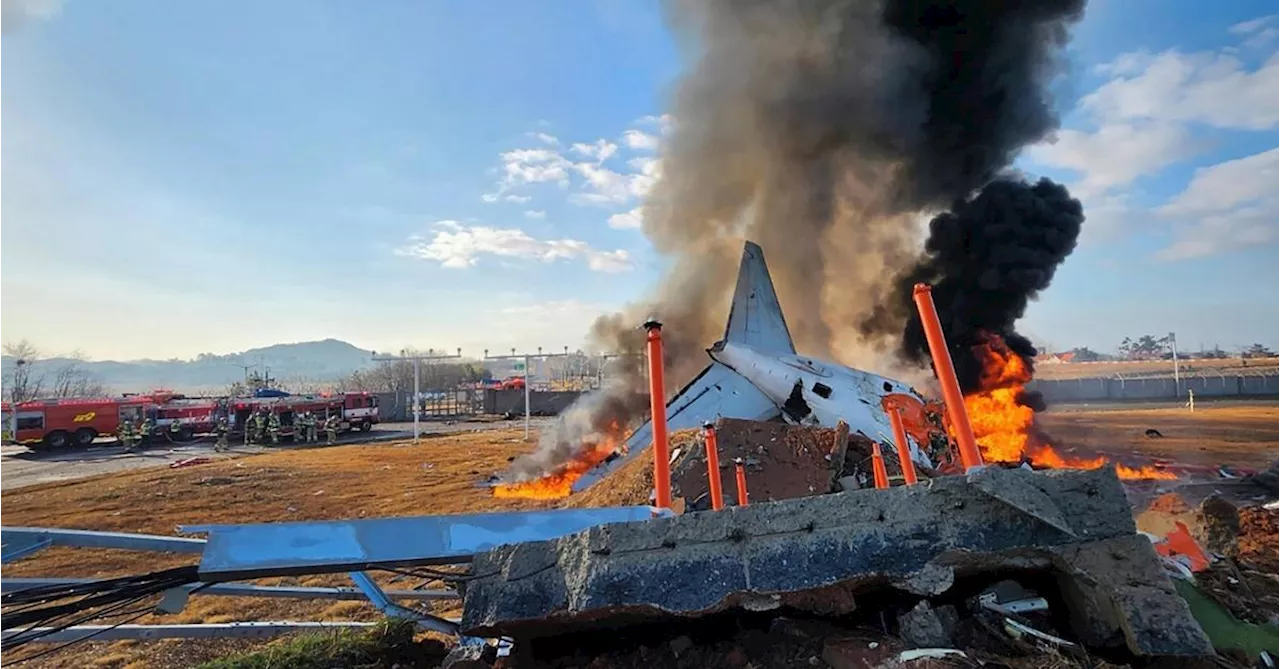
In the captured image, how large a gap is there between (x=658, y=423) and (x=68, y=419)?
36.0m

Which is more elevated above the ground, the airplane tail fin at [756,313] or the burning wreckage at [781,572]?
the airplane tail fin at [756,313]

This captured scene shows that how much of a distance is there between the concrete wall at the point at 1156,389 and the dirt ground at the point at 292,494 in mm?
16677

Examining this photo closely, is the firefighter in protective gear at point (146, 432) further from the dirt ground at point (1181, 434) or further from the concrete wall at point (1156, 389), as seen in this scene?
the concrete wall at point (1156, 389)

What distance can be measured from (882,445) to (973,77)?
1180 cm

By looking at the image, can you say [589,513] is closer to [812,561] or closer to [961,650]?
[812,561]

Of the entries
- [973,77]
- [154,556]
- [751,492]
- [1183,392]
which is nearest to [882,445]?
[751,492]

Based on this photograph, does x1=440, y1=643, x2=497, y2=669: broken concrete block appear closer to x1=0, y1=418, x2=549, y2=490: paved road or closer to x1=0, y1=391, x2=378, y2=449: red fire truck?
x1=0, y1=418, x2=549, y2=490: paved road

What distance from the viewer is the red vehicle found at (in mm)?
28672

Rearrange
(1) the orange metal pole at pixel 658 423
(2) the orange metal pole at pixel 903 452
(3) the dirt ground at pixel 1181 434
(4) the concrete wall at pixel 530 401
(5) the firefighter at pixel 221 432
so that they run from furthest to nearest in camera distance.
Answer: (4) the concrete wall at pixel 530 401
(5) the firefighter at pixel 221 432
(3) the dirt ground at pixel 1181 434
(2) the orange metal pole at pixel 903 452
(1) the orange metal pole at pixel 658 423

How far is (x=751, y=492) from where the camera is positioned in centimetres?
919

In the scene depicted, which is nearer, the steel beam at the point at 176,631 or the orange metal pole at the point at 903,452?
the steel beam at the point at 176,631

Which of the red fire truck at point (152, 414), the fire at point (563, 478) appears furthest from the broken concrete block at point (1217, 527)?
the red fire truck at point (152, 414)

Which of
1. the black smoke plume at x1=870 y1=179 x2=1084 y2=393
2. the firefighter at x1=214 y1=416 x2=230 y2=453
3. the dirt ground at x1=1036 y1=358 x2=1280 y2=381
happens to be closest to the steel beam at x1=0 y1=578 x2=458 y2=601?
the black smoke plume at x1=870 y1=179 x2=1084 y2=393

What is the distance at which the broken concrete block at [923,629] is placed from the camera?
8.69 feet
